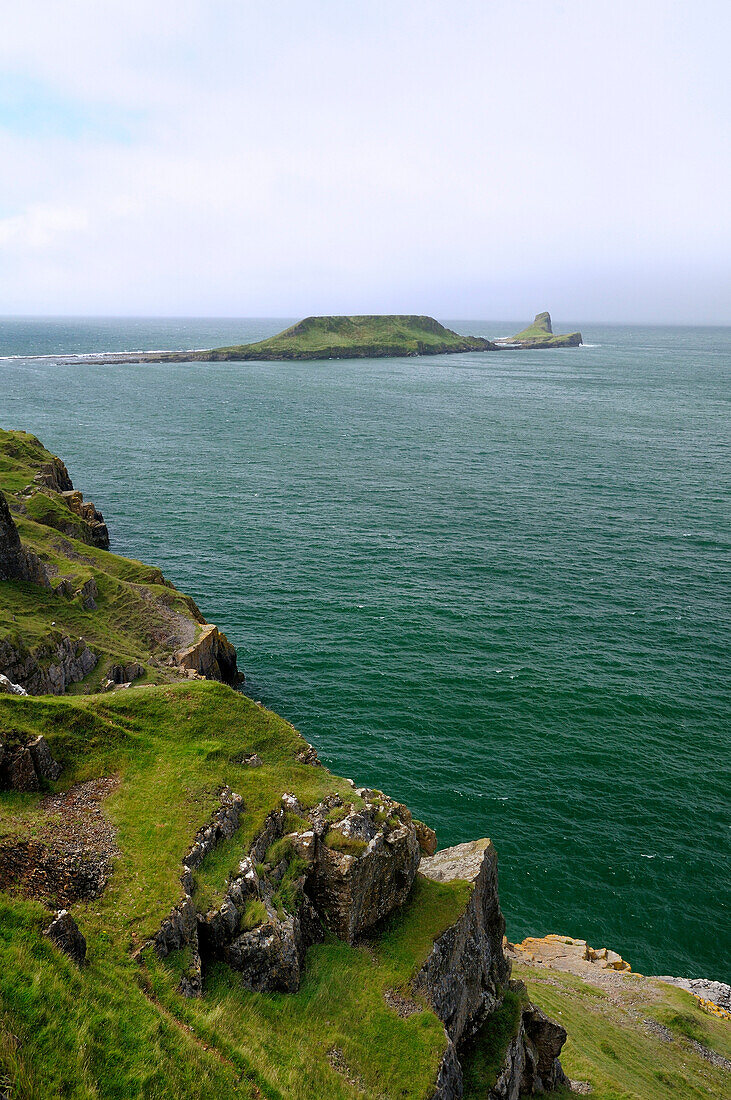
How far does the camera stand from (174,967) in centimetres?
1952

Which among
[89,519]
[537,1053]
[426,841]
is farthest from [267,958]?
[89,519]

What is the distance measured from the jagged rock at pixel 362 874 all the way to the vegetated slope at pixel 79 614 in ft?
72.5

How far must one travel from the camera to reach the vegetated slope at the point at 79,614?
40.4 metres

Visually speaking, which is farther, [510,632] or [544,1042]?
[510,632]

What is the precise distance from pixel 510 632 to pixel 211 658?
28.5 meters

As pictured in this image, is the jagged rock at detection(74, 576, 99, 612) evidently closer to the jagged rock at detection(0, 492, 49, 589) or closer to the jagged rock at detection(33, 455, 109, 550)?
the jagged rock at detection(0, 492, 49, 589)

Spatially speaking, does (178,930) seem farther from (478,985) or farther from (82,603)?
(82,603)

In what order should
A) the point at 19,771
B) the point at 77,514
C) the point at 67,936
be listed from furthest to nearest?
1. the point at 77,514
2. the point at 19,771
3. the point at 67,936

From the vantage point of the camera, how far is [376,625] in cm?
6512

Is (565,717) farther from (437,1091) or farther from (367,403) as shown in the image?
(367,403)

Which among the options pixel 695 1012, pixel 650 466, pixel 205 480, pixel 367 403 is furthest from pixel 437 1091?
pixel 367 403

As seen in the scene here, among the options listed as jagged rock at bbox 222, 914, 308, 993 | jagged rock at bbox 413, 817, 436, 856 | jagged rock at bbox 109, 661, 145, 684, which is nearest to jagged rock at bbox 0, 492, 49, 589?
jagged rock at bbox 109, 661, 145, 684

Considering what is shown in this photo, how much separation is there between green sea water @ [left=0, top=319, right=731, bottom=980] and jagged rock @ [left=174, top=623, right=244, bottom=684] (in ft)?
11.4

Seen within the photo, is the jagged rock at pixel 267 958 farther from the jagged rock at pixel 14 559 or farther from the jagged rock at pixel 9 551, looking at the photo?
the jagged rock at pixel 9 551
